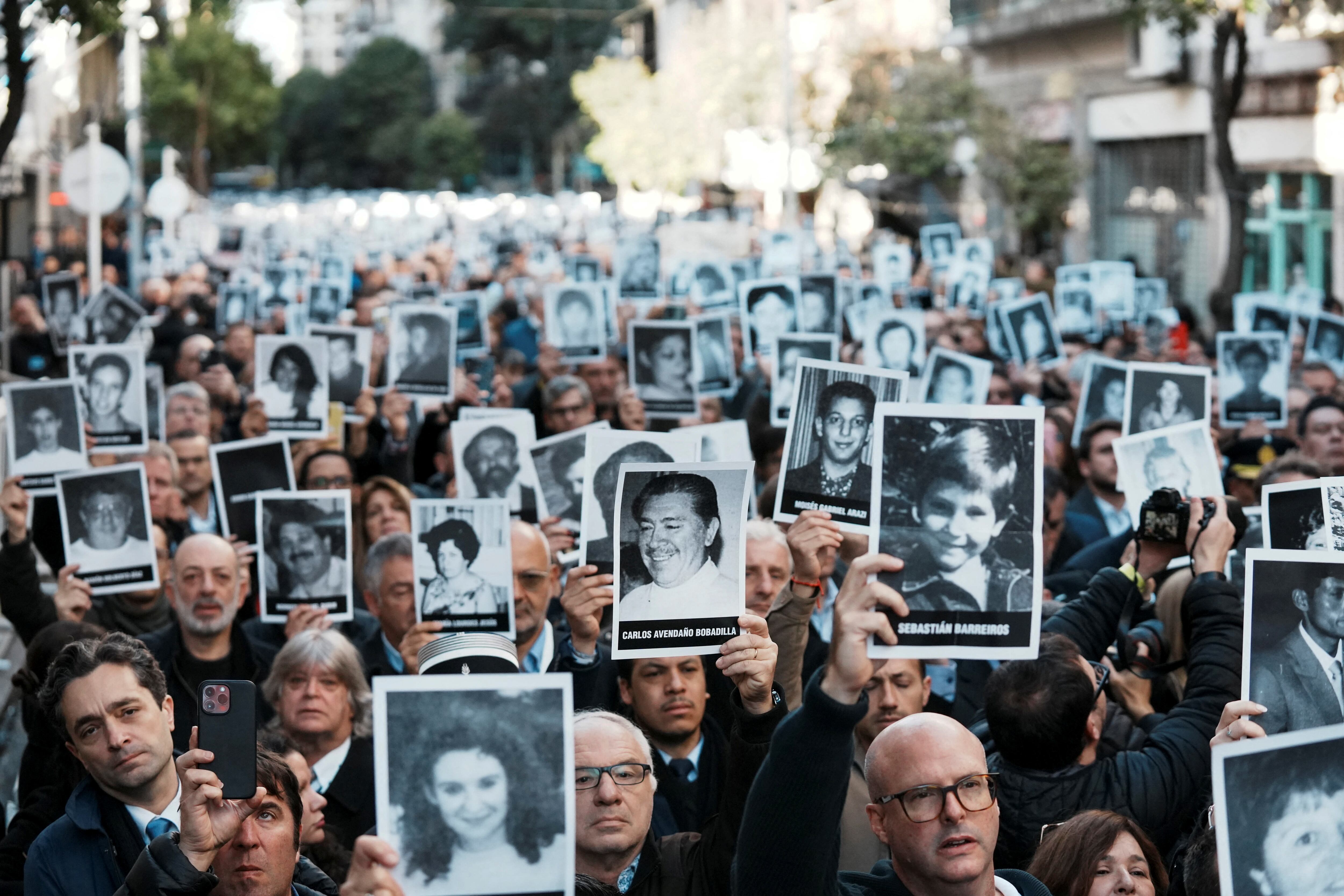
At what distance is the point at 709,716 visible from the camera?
17.5 ft

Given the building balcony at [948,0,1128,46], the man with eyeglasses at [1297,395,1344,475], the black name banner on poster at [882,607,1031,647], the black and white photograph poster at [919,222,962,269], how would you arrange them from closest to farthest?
1. the black name banner on poster at [882,607,1031,647]
2. the man with eyeglasses at [1297,395,1344,475]
3. the black and white photograph poster at [919,222,962,269]
4. the building balcony at [948,0,1128,46]

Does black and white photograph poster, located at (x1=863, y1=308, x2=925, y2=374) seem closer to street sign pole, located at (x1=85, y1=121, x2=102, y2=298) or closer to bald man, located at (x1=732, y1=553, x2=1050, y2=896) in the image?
street sign pole, located at (x1=85, y1=121, x2=102, y2=298)

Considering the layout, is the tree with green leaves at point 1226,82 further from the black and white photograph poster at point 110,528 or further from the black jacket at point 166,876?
the black jacket at point 166,876

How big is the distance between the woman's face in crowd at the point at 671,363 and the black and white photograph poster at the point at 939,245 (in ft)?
32.4

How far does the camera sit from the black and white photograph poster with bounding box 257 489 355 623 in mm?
6832

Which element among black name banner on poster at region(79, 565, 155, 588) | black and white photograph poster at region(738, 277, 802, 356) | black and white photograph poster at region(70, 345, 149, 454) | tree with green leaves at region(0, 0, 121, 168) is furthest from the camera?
black and white photograph poster at region(738, 277, 802, 356)

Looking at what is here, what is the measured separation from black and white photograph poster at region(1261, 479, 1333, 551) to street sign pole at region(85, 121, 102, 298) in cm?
1281

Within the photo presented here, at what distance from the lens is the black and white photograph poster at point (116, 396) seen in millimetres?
9125

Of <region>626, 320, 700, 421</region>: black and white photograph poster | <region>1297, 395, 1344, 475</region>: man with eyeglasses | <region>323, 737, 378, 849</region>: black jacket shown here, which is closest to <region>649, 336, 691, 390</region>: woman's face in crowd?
<region>626, 320, 700, 421</region>: black and white photograph poster

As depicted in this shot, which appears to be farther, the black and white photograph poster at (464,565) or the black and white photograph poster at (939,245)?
the black and white photograph poster at (939,245)

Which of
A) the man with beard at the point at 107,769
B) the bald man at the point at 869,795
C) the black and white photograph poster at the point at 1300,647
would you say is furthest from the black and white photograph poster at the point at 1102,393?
the man with beard at the point at 107,769

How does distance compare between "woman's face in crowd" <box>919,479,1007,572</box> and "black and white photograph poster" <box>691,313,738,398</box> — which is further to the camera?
"black and white photograph poster" <box>691,313,738,398</box>

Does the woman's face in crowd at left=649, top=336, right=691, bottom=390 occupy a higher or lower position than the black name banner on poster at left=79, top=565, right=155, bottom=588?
higher

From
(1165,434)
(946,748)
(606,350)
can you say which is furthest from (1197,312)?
(946,748)
